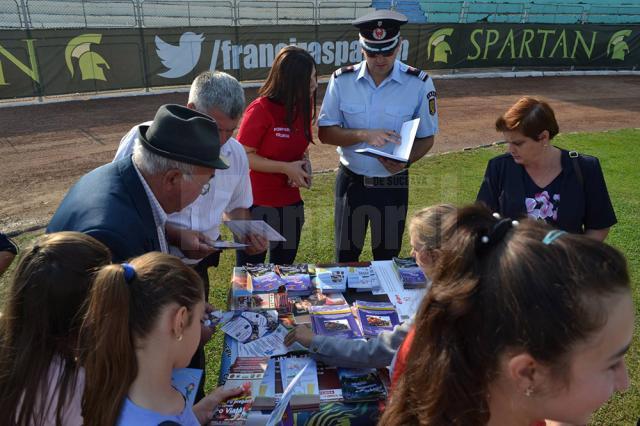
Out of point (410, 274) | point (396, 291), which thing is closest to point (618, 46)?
point (410, 274)

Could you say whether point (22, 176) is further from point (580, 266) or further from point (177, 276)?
point (580, 266)

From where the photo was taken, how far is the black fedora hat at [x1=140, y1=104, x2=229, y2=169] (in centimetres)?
236

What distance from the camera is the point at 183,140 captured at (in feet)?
7.83

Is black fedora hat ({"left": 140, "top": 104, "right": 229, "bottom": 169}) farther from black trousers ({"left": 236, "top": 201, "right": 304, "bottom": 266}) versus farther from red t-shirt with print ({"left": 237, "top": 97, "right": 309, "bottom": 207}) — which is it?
black trousers ({"left": 236, "top": 201, "right": 304, "bottom": 266})

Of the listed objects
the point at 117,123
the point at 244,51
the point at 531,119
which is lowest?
the point at 117,123

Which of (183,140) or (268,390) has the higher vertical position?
(183,140)

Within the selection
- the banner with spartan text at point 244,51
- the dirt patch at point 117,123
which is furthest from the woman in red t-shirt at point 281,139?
the banner with spartan text at point 244,51

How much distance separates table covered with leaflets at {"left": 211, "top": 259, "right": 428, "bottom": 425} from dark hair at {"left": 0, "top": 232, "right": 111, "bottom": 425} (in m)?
0.68

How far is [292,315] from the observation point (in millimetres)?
2824

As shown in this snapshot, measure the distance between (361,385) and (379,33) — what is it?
275 centimetres

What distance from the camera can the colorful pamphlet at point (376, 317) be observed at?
8.82ft

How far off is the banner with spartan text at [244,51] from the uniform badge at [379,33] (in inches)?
386

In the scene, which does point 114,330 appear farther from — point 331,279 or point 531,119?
point 531,119

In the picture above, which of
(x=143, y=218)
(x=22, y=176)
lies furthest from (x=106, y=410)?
(x=22, y=176)
